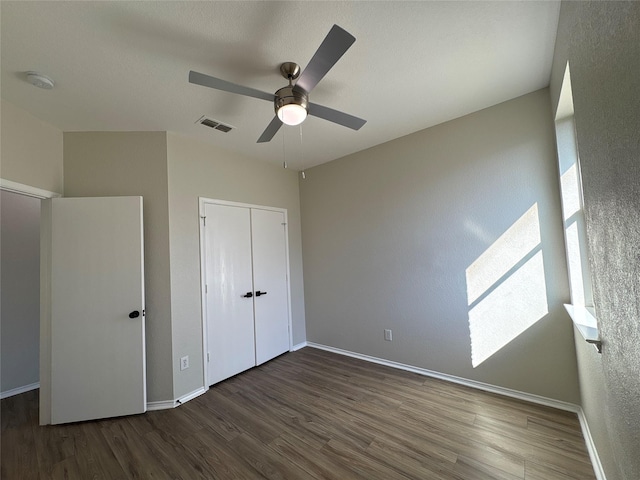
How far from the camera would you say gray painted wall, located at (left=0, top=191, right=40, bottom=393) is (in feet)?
9.06

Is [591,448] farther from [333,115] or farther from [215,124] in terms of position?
[215,124]

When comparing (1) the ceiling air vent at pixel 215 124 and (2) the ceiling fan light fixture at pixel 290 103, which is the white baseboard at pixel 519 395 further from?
(1) the ceiling air vent at pixel 215 124

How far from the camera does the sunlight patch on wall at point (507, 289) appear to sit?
2174 millimetres

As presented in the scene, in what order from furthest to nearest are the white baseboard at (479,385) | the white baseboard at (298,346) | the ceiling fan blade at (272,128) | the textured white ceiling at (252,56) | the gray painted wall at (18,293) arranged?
the white baseboard at (298,346) < the gray painted wall at (18,293) < the white baseboard at (479,385) < the ceiling fan blade at (272,128) < the textured white ceiling at (252,56)

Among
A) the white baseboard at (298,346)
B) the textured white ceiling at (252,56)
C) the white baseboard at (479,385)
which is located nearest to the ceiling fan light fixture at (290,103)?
the textured white ceiling at (252,56)

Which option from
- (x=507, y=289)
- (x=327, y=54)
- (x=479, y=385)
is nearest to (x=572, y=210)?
(x=507, y=289)

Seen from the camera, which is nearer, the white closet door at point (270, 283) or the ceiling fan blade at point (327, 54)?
the ceiling fan blade at point (327, 54)

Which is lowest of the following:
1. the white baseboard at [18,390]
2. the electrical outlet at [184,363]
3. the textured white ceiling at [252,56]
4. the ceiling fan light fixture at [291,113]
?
the white baseboard at [18,390]

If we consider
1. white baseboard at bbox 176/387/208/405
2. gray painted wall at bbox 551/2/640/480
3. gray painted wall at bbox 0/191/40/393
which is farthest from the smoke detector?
gray painted wall at bbox 551/2/640/480

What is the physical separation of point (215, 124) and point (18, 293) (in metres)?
3.07

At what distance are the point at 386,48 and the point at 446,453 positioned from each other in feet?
9.14

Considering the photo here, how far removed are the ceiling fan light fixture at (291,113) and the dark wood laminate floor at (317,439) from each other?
2.29m

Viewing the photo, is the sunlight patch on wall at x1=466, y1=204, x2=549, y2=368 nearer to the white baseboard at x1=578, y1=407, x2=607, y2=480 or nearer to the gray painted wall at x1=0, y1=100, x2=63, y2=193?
the white baseboard at x1=578, y1=407, x2=607, y2=480

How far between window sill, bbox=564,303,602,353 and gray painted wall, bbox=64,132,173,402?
123 inches
